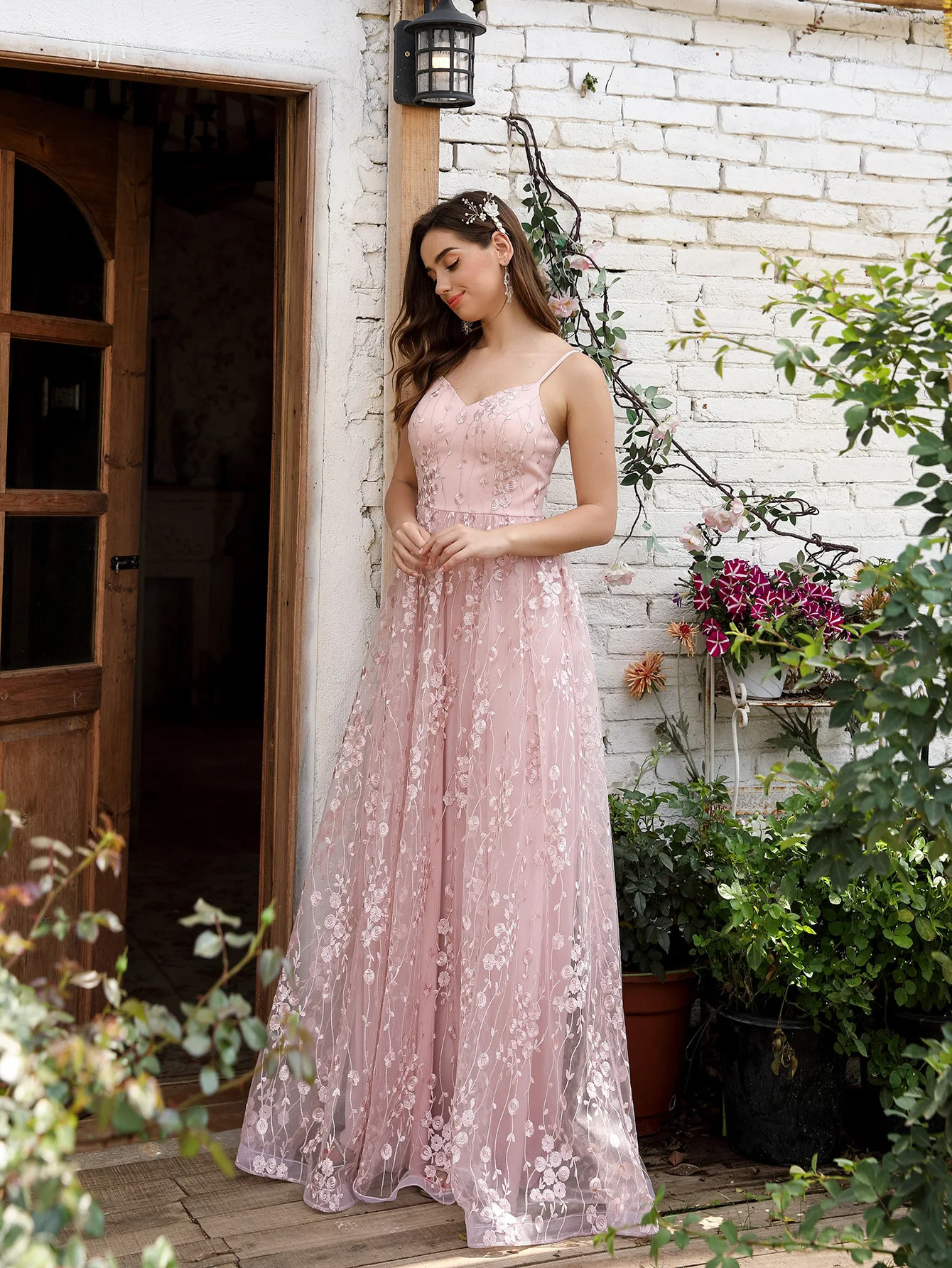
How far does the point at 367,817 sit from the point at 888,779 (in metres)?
1.34

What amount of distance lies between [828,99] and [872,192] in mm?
268

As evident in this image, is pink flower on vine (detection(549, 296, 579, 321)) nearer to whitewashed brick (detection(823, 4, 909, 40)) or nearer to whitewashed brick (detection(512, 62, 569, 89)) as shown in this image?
whitewashed brick (detection(512, 62, 569, 89))

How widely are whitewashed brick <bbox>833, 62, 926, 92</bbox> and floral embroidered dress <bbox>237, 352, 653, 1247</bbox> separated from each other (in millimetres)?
1485

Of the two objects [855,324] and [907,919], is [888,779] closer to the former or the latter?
[855,324]

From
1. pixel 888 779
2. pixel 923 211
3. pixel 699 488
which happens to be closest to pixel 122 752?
pixel 699 488

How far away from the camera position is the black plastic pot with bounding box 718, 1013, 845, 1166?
2809mm

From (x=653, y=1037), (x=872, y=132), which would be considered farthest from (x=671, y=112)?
(x=653, y=1037)

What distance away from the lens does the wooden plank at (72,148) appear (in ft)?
9.78

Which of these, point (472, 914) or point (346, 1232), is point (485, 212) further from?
point (346, 1232)

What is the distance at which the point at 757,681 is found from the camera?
3.12 meters

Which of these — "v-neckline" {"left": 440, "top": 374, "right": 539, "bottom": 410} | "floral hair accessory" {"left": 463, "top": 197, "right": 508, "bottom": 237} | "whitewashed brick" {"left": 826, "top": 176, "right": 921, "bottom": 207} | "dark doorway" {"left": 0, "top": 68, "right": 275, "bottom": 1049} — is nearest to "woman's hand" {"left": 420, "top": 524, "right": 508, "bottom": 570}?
"v-neckline" {"left": 440, "top": 374, "right": 539, "bottom": 410}

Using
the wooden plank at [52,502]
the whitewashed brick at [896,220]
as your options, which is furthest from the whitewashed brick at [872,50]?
the wooden plank at [52,502]

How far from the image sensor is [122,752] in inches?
129

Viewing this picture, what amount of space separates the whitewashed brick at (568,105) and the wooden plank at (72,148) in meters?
1.02
